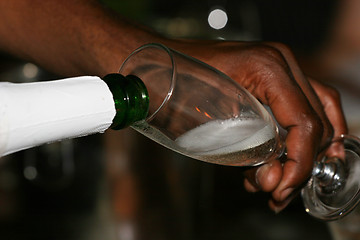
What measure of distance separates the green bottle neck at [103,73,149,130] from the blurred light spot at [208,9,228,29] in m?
1.66

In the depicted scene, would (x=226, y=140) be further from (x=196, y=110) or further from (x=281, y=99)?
(x=281, y=99)

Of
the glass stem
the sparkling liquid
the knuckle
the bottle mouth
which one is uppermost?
the bottle mouth

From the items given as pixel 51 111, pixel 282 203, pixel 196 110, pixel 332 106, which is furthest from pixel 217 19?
pixel 51 111

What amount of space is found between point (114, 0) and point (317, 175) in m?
1.86

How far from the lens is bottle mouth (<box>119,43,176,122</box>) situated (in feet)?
1.88

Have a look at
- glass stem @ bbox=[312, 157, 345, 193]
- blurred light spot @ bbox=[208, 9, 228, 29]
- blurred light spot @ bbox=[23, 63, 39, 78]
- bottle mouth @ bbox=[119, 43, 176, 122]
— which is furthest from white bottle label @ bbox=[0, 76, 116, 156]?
blurred light spot @ bbox=[208, 9, 228, 29]

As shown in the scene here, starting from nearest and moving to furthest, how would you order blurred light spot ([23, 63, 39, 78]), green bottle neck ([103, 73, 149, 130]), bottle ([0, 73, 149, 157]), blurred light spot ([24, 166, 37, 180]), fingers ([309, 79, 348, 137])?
bottle ([0, 73, 149, 157]) → green bottle neck ([103, 73, 149, 130]) → fingers ([309, 79, 348, 137]) → blurred light spot ([23, 63, 39, 78]) → blurred light spot ([24, 166, 37, 180])

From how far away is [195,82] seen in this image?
1.98 feet

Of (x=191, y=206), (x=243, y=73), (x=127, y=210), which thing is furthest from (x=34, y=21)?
(x=191, y=206)

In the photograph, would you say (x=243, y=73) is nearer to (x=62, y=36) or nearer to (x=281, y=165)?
(x=281, y=165)

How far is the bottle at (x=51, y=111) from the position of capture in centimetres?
40

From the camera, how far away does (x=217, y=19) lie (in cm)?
220

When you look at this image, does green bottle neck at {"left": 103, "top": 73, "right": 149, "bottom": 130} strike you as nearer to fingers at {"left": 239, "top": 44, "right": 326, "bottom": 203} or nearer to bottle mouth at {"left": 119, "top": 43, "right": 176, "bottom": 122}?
bottle mouth at {"left": 119, "top": 43, "right": 176, "bottom": 122}

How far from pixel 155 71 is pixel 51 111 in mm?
191
